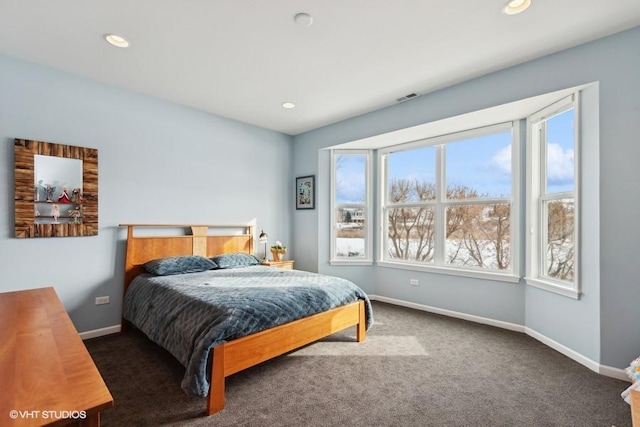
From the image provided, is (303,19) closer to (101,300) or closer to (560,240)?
(560,240)

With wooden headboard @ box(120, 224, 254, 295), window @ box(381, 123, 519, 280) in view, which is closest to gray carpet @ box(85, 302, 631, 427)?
wooden headboard @ box(120, 224, 254, 295)

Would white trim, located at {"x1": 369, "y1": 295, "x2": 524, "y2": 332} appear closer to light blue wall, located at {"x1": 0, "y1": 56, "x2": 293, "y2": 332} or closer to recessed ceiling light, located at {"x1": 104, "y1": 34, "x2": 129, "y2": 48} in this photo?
→ light blue wall, located at {"x1": 0, "y1": 56, "x2": 293, "y2": 332}

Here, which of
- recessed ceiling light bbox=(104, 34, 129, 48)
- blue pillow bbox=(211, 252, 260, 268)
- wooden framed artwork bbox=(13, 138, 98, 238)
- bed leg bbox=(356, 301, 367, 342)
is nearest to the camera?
recessed ceiling light bbox=(104, 34, 129, 48)

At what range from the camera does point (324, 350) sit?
2.86 metres

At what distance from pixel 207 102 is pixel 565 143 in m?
3.87

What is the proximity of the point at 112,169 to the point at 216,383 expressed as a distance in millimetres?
2594

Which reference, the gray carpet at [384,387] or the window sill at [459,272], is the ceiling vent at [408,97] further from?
the gray carpet at [384,387]

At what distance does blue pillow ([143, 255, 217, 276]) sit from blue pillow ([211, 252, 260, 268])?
0.32 ft

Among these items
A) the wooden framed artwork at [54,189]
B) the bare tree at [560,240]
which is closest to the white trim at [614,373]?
the bare tree at [560,240]

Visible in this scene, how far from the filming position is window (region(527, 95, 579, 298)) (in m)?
2.83

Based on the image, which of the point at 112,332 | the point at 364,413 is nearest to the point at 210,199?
the point at 112,332

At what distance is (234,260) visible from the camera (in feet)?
12.8

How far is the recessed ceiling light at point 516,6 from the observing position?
80.8 inches

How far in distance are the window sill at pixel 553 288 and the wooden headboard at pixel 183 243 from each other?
3.48 metres
